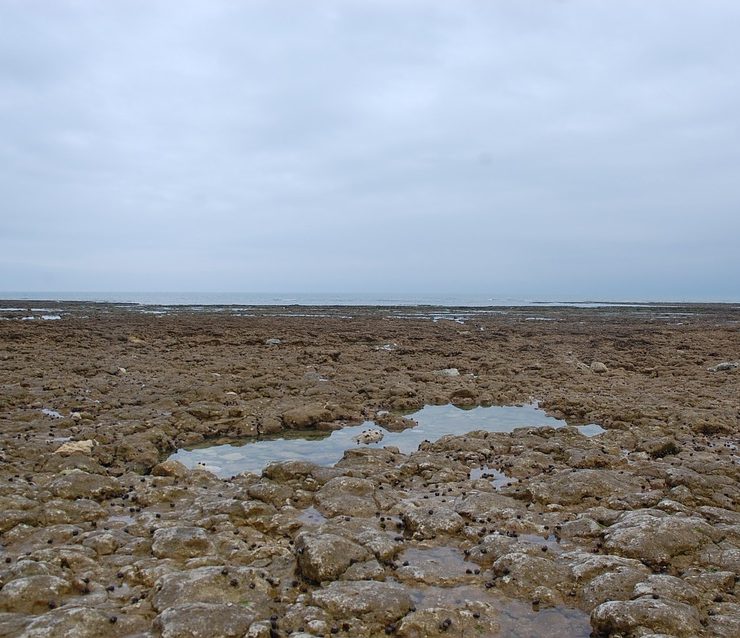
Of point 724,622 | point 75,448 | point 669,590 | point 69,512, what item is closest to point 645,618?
point 669,590

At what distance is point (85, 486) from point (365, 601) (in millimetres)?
7343

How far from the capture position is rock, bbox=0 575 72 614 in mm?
7125

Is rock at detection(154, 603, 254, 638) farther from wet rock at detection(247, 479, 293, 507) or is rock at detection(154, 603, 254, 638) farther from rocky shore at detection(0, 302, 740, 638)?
wet rock at detection(247, 479, 293, 507)

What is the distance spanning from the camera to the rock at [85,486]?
11.1m

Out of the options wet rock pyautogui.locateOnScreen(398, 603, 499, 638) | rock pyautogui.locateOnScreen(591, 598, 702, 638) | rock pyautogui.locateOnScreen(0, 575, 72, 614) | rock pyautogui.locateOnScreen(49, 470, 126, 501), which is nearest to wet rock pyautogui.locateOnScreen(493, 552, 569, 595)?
wet rock pyautogui.locateOnScreen(398, 603, 499, 638)

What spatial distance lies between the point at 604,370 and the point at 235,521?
25.0 metres

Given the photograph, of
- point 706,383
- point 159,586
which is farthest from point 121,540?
point 706,383

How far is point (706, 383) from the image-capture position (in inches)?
982

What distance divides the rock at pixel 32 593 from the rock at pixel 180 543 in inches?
62.2

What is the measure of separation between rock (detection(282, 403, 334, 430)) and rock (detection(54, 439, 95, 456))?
6425 millimetres

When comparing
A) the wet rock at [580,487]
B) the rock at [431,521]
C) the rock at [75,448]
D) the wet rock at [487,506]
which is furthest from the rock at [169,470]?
the wet rock at [580,487]

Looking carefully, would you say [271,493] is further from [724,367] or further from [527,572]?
[724,367]

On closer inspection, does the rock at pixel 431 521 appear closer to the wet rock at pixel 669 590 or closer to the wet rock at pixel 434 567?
the wet rock at pixel 434 567

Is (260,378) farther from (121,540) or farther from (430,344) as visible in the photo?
(430,344)
